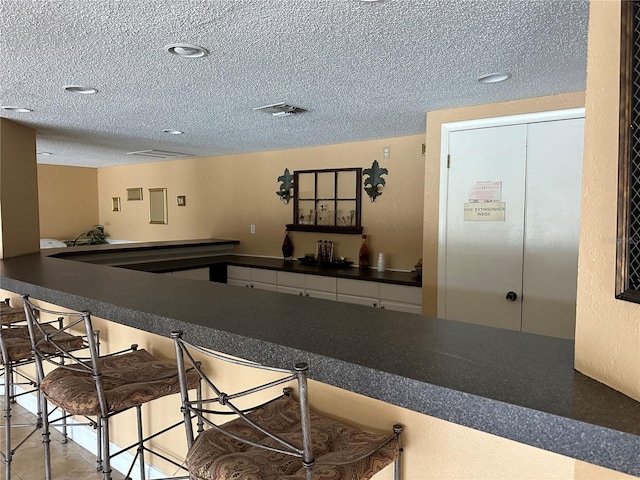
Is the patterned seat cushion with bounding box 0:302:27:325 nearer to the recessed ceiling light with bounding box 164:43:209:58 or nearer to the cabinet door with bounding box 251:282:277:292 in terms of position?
the recessed ceiling light with bounding box 164:43:209:58

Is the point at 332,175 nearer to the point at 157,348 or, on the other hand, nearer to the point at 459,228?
the point at 459,228

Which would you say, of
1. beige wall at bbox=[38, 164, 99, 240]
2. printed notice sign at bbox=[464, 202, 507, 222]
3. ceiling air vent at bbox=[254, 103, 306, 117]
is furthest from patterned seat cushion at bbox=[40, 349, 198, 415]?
beige wall at bbox=[38, 164, 99, 240]

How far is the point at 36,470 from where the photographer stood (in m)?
2.30

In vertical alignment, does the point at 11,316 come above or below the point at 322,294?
above

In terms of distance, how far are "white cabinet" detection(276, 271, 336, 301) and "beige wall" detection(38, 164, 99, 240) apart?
4646 millimetres

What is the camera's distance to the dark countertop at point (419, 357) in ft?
2.55

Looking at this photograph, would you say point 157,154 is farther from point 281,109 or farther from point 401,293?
point 401,293

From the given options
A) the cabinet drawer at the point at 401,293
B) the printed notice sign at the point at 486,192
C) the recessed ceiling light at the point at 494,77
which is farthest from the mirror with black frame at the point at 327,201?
the recessed ceiling light at the point at 494,77

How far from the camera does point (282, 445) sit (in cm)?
110

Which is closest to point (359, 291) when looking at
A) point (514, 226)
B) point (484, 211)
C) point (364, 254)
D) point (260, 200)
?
point (364, 254)

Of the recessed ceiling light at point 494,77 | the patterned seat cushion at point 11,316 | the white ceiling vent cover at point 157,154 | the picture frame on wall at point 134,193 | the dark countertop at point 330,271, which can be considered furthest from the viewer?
the picture frame on wall at point 134,193

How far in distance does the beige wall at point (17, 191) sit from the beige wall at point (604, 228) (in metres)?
3.64

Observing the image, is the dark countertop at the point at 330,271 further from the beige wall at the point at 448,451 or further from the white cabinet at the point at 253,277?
the beige wall at the point at 448,451

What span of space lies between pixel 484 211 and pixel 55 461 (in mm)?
2896
